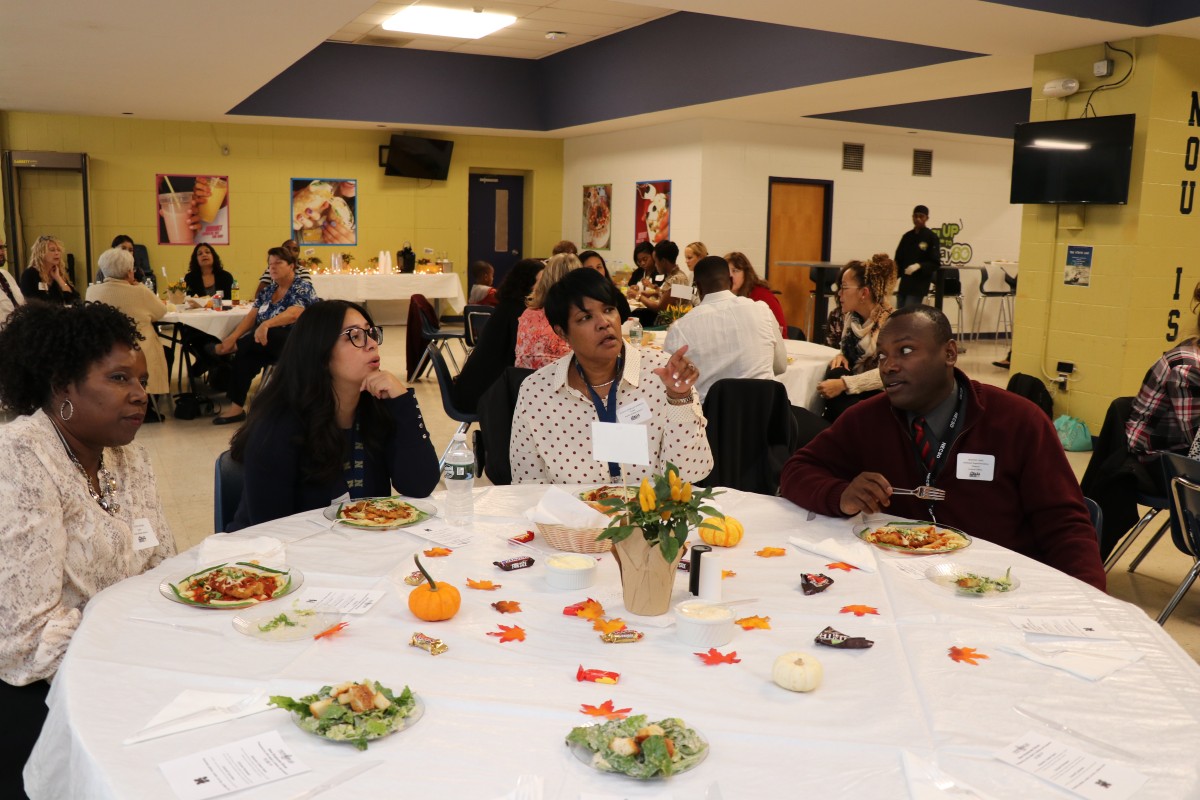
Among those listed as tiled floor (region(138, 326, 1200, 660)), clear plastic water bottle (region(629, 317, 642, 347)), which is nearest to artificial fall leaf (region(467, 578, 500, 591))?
tiled floor (region(138, 326, 1200, 660))

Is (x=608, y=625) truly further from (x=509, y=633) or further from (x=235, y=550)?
(x=235, y=550)

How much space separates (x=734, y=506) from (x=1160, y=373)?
221 cm

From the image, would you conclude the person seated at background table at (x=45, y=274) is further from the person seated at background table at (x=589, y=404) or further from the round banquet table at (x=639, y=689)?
the round banquet table at (x=639, y=689)

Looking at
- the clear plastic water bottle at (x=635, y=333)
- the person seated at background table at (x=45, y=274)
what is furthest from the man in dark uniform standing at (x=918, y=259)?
the person seated at background table at (x=45, y=274)

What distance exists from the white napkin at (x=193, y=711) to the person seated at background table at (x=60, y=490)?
0.51m

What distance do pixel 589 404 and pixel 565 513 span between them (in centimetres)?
78

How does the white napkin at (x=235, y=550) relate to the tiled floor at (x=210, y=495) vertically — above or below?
above

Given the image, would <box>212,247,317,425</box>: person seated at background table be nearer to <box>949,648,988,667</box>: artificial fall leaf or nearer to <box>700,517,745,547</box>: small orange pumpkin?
<box>700,517,745,547</box>: small orange pumpkin

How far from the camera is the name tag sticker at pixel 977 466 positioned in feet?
7.96

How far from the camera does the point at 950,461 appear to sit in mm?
2477

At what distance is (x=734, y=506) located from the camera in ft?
8.29

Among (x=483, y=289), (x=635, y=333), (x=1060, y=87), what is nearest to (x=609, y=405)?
(x=635, y=333)

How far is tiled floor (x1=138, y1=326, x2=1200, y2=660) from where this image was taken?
3895mm

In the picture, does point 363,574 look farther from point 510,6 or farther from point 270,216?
point 270,216
